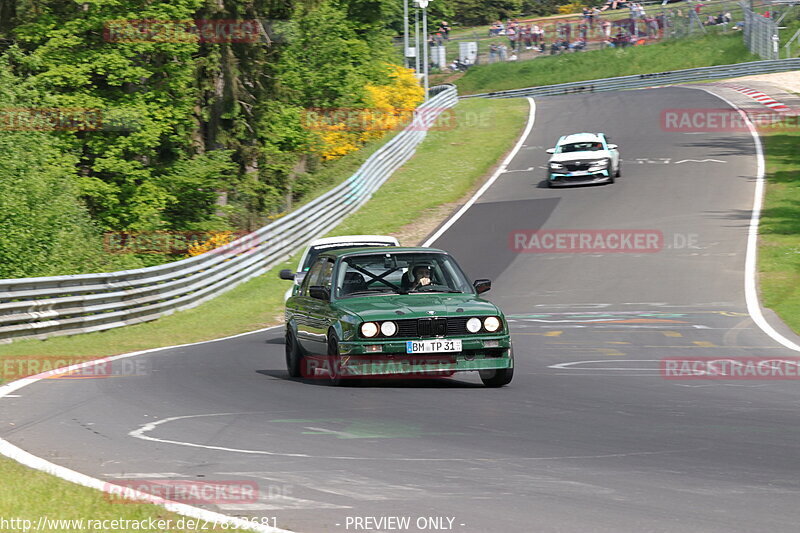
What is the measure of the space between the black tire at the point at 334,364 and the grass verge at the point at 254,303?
4.63 metres

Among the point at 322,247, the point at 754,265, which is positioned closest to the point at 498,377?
the point at 322,247

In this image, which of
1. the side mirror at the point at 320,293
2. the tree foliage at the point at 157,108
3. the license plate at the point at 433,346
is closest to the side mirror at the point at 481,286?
the license plate at the point at 433,346

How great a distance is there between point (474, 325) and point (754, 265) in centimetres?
1566

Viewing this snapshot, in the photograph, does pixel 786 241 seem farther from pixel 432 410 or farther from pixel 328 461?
pixel 328 461

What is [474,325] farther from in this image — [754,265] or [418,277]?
[754,265]

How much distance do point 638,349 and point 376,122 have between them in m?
37.9

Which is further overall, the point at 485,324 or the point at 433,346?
the point at 485,324

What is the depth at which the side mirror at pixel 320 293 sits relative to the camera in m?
12.6

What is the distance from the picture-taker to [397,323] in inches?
451

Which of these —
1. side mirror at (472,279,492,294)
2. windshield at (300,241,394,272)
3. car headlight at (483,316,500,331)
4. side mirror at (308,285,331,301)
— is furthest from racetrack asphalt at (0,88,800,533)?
windshield at (300,241,394,272)

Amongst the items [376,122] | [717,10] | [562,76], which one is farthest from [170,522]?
[717,10]

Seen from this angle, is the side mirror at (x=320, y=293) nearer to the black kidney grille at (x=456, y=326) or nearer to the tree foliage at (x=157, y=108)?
the black kidney grille at (x=456, y=326)

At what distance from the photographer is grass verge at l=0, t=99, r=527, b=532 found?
19.9 feet

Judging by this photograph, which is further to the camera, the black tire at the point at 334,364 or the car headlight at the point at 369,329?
the black tire at the point at 334,364
